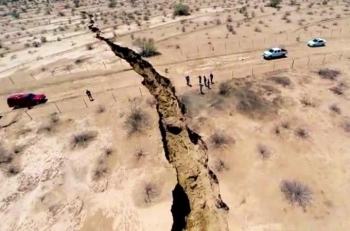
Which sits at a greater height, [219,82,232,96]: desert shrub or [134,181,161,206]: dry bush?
[219,82,232,96]: desert shrub

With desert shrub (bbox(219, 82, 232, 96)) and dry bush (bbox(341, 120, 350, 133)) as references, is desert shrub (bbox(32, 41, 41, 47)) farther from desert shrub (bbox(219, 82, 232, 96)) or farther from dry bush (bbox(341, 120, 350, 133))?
dry bush (bbox(341, 120, 350, 133))

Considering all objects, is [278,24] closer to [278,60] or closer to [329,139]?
[278,60]

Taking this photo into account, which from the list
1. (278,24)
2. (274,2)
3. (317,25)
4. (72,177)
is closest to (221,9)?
(274,2)

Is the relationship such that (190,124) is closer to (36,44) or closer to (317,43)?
(317,43)

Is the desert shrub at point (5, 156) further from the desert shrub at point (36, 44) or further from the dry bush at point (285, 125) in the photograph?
the desert shrub at point (36, 44)

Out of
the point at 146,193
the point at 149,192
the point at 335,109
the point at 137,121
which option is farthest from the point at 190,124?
the point at 335,109

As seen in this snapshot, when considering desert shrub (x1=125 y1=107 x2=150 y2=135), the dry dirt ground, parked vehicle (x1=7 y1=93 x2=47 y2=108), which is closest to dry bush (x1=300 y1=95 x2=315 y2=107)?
the dry dirt ground
